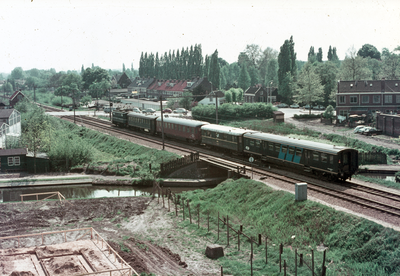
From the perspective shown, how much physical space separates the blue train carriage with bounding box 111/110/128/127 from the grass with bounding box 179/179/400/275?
38351 mm

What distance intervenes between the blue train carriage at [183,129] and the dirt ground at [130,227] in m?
14.7

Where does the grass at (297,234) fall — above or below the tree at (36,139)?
below

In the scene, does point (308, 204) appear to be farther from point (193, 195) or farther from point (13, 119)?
point (13, 119)

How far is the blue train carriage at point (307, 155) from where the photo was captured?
2739cm

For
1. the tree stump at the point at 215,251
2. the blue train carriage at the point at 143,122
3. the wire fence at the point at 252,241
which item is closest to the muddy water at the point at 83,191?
the wire fence at the point at 252,241

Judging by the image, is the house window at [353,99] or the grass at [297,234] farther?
the house window at [353,99]

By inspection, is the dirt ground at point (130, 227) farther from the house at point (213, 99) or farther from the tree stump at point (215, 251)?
the house at point (213, 99)

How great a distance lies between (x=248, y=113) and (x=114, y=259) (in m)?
50.5

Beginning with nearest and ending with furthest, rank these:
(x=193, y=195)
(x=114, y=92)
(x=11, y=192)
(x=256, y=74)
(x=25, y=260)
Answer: (x=25, y=260) < (x=193, y=195) < (x=11, y=192) < (x=256, y=74) < (x=114, y=92)

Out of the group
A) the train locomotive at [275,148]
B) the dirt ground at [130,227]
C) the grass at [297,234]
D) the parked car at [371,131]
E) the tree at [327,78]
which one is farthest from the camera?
the tree at [327,78]

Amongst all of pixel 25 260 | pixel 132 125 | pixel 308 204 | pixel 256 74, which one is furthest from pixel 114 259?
pixel 256 74

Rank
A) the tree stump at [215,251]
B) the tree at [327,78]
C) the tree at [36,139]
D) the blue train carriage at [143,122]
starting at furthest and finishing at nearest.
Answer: the tree at [327,78] → the blue train carriage at [143,122] → the tree at [36,139] → the tree stump at [215,251]

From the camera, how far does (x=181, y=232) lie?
23781mm

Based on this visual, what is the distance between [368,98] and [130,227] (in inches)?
2091
